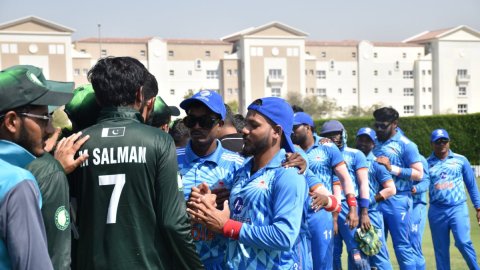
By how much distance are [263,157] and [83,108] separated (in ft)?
3.52

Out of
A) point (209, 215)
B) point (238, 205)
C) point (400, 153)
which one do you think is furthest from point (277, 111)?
point (400, 153)

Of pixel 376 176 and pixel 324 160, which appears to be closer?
pixel 324 160

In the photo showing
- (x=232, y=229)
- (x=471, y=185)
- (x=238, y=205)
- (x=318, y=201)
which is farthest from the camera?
(x=471, y=185)

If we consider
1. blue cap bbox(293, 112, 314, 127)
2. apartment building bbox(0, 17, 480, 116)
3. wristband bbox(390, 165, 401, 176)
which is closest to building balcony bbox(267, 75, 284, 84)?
apartment building bbox(0, 17, 480, 116)

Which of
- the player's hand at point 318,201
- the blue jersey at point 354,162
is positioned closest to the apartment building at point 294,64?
the blue jersey at point 354,162

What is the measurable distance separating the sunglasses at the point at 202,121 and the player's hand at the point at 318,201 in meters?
0.96

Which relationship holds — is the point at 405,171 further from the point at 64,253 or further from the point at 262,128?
the point at 64,253

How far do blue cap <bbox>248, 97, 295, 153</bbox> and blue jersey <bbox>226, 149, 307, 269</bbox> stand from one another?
17 centimetres

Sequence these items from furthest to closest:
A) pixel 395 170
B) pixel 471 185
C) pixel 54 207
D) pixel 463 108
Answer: pixel 463 108
pixel 471 185
pixel 395 170
pixel 54 207

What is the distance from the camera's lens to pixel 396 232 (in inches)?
364

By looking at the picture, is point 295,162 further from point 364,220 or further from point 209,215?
point 364,220

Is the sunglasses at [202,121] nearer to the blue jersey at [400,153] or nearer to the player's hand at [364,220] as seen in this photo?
the player's hand at [364,220]

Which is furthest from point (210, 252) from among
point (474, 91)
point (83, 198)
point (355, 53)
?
point (474, 91)

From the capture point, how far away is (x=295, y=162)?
3.90 metres
